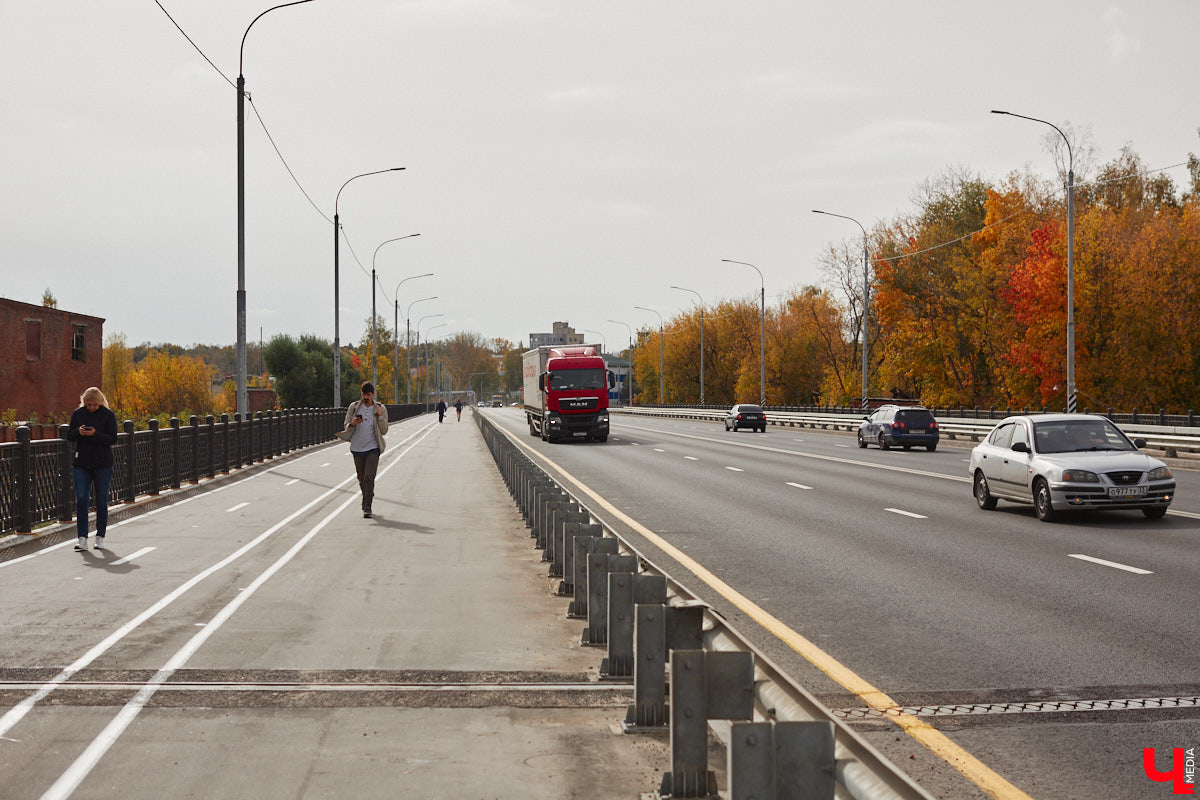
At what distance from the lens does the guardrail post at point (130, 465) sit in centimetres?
1883

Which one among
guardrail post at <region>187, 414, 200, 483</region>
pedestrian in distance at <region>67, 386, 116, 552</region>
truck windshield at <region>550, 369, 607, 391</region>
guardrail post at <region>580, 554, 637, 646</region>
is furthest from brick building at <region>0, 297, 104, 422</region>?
guardrail post at <region>580, 554, 637, 646</region>

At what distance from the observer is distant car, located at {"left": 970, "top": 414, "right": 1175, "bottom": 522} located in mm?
15211

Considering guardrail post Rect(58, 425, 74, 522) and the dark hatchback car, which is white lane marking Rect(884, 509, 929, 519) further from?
the dark hatchback car

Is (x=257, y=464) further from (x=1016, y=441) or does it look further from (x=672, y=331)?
(x=672, y=331)

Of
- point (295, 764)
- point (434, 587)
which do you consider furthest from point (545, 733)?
point (434, 587)

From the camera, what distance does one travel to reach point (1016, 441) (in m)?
16.8

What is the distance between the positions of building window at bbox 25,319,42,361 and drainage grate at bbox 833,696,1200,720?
62.4 metres

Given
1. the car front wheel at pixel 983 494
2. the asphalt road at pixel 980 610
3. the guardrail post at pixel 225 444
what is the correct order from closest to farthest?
1. the asphalt road at pixel 980 610
2. the car front wheel at pixel 983 494
3. the guardrail post at pixel 225 444

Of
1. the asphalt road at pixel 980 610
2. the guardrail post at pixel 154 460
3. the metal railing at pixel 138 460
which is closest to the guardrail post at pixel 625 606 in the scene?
the asphalt road at pixel 980 610

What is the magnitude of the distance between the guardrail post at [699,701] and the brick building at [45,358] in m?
56.9

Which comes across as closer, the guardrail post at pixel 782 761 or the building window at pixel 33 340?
the guardrail post at pixel 782 761

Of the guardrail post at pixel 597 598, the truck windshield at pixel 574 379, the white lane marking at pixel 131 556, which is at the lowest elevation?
the white lane marking at pixel 131 556

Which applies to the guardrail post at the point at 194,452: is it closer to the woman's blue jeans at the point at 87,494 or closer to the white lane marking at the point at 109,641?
the white lane marking at the point at 109,641

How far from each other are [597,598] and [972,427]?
40.1 meters
